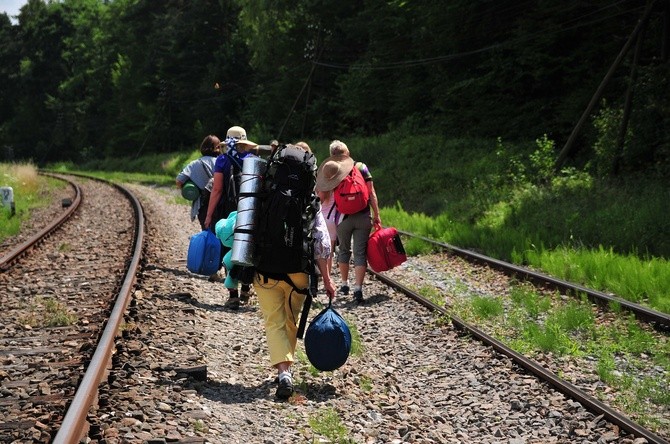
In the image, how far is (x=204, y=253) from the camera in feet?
31.3

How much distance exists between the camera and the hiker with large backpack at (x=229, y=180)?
921 centimetres

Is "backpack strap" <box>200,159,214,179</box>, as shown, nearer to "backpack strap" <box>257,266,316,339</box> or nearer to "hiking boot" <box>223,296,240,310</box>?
"hiking boot" <box>223,296,240,310</box>

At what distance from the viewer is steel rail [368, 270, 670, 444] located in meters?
5.12

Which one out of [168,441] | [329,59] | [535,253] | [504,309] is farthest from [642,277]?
[329,59]

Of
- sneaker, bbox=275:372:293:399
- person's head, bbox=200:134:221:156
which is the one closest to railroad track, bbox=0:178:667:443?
sneaker, bbox=275:372:293:399

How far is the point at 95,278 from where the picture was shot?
10.6 m

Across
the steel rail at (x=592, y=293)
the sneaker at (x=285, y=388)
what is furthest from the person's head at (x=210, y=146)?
the sneaker at (x=285, y=388)

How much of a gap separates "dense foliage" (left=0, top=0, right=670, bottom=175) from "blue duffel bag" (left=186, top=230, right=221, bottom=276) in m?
12.1

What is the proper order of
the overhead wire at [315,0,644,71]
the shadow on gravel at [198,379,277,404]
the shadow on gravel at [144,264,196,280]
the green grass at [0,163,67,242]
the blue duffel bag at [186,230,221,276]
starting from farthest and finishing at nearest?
1. the overhead wire at [315,0,644,71]
2. the green grass at [0,163,67,242]
3. the shadow on gravel at [144,264,196,280]
4. the blue duffel bag at [186,230,221,276]
5. the shadow on gravel at [198,379,277,404]

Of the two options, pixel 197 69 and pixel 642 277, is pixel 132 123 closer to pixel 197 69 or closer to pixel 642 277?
pixel 197 69

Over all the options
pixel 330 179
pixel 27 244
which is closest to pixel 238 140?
pixel 330 179

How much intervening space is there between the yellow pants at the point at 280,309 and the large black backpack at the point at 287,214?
0.16 meters

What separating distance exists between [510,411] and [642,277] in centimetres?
481

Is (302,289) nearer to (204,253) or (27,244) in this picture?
(204,253)
